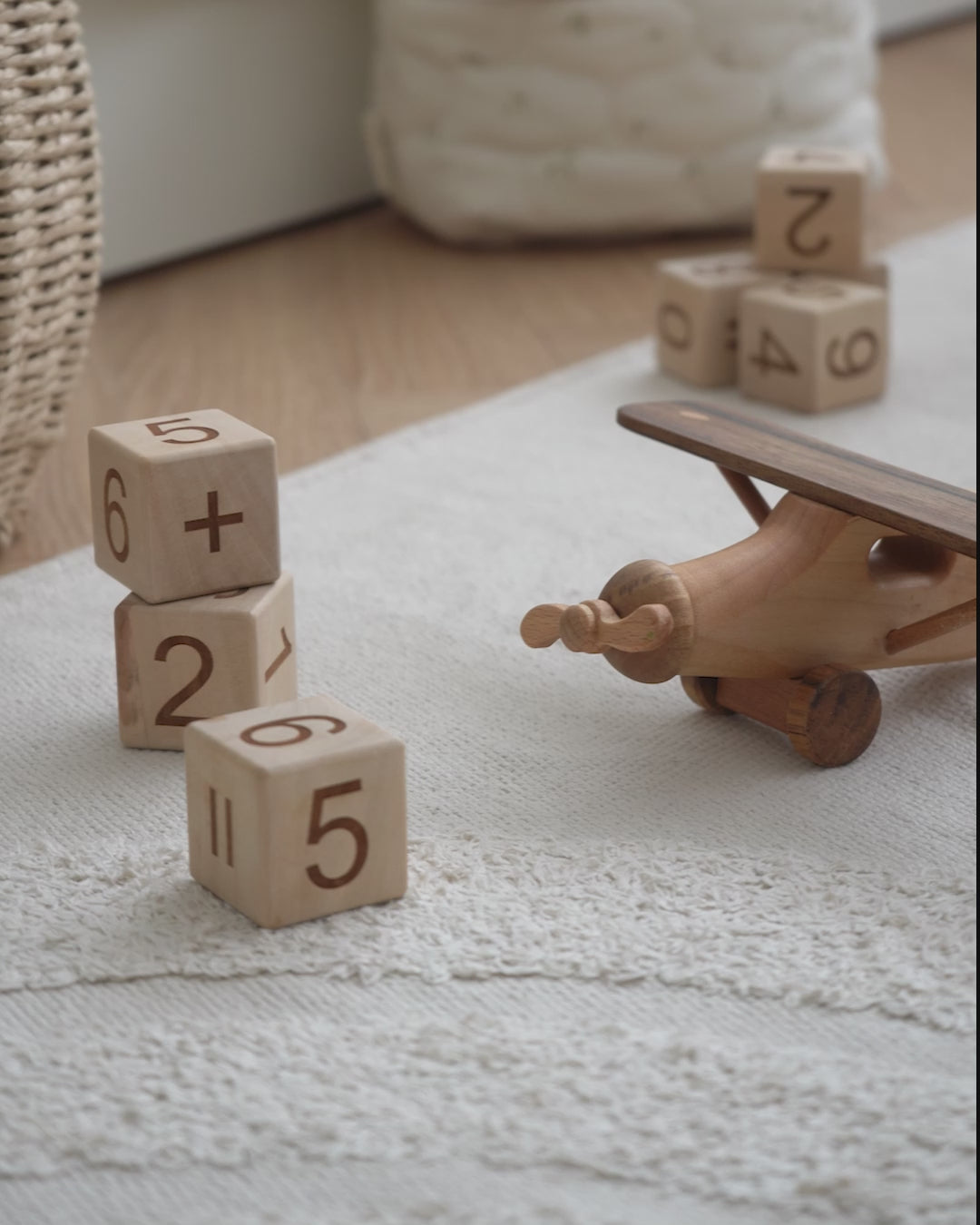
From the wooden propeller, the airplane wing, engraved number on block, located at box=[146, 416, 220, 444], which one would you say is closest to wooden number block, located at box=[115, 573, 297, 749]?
engraved number on block, located at box=[146, 416, 220, 444]

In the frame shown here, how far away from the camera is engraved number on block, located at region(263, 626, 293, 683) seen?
1189 millimetres

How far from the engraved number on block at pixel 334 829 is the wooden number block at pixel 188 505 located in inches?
10.8

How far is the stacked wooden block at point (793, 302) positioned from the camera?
190 cm

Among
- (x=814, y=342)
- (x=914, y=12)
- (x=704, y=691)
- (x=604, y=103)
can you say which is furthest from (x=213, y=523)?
(x=914, y=12)

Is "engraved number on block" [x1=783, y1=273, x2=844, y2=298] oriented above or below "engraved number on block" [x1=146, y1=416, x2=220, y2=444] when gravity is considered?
above

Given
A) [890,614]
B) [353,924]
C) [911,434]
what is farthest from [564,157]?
[353,924]

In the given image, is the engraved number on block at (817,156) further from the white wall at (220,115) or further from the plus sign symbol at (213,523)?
the plus sign symbol at (213,523)

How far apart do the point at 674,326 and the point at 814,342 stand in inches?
8.9

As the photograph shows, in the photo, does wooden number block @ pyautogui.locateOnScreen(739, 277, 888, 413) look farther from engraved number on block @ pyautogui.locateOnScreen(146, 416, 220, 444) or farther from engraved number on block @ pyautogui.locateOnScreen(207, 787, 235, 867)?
engraved number on block @ pyautogui.locateOnScreen(207, 787, 235, 867)

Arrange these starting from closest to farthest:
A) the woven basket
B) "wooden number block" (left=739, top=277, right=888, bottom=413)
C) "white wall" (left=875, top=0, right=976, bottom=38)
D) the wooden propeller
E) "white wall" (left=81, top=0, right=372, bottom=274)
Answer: the wooden propeller, the woven basket, "wooden number block" (left=739, top=277, right=888, bottom=413), "white wall" (left=81, top=0, right=372, bottom=274), "white wall" (left=875, top=0, right=976, bottom=38)

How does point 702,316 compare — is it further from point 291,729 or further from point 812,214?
point 291,729

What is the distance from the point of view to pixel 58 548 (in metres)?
1.61

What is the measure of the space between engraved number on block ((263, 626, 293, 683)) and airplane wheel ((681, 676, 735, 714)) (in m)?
0.30

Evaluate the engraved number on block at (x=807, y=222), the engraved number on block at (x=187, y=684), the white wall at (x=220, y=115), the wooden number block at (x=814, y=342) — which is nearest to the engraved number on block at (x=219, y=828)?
the engraved number on block at (x=187, y=684)
